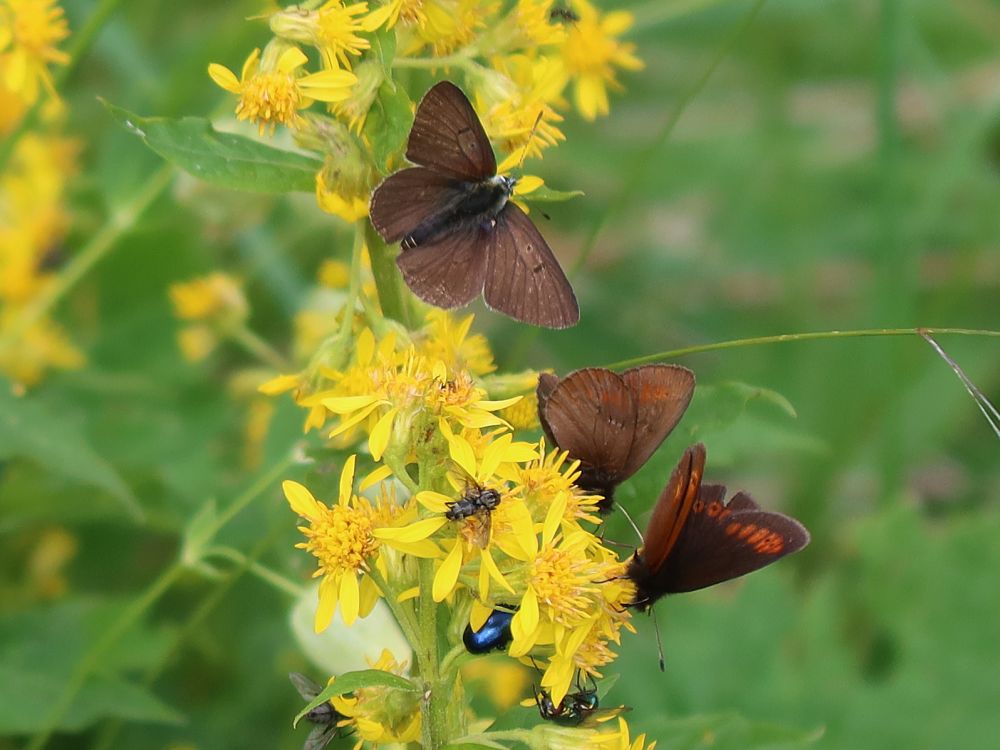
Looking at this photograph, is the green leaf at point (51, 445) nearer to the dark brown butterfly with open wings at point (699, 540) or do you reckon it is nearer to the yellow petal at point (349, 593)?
the yellow petal at point (349, 593)

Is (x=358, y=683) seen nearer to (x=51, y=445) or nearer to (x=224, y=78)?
(x=224, y=78)

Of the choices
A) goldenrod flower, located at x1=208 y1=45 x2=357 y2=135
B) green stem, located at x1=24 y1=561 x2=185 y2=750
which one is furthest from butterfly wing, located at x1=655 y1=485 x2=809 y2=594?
green stem, located at x1=24 y1=561 x2=185 y2=750

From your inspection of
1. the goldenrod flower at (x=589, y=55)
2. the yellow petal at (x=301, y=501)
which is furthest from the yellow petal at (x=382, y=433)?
the goldenrod flower at (x=589, y=55)

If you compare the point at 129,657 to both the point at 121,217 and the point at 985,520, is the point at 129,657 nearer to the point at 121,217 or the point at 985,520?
the point at 121,217

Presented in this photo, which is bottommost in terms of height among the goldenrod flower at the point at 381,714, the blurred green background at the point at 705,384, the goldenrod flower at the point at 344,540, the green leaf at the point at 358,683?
the blurred green background at the point at 705,384

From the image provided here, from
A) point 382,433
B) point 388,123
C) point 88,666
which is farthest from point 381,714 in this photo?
point 88,666
